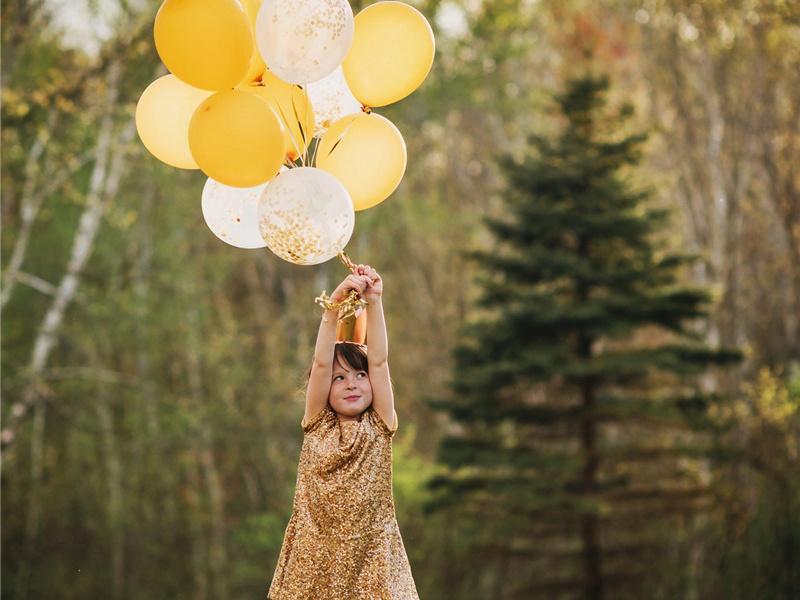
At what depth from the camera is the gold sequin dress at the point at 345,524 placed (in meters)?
2.52

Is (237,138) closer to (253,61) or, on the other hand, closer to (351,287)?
(253,61)

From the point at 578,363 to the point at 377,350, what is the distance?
5.11 metres

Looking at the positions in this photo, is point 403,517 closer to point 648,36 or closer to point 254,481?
point 254,481

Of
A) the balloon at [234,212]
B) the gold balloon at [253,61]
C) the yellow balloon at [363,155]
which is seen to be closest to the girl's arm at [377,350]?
the yellow balloon at [363,155]

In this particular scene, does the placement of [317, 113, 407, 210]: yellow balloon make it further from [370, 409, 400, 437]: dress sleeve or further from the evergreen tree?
the evergreen tree

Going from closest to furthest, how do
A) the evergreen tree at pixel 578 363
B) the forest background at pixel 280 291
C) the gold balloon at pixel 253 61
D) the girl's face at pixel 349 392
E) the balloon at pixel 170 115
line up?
the girl's face at pixel 349 392 → the gold balloon at pixel 253 61 → the balloon at pixel 170 115 → the evergreen tree at pixel 578 363 → the forest background at pixel 280 291

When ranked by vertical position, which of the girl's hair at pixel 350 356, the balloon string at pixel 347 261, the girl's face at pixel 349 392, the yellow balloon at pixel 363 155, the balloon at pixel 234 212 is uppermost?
the yellow balloon at pixel 363 155

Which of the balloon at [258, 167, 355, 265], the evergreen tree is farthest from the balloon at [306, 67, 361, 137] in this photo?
the evergreen tree

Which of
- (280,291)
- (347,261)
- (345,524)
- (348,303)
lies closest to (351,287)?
(348,303)

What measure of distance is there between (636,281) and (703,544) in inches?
85.0

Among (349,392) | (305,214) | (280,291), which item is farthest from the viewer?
(280,291)

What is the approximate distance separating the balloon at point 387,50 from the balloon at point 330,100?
0.11 m

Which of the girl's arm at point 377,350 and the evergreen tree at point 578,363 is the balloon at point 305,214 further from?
the evergreen tree at point 578,363

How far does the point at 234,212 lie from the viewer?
2.84 meters
